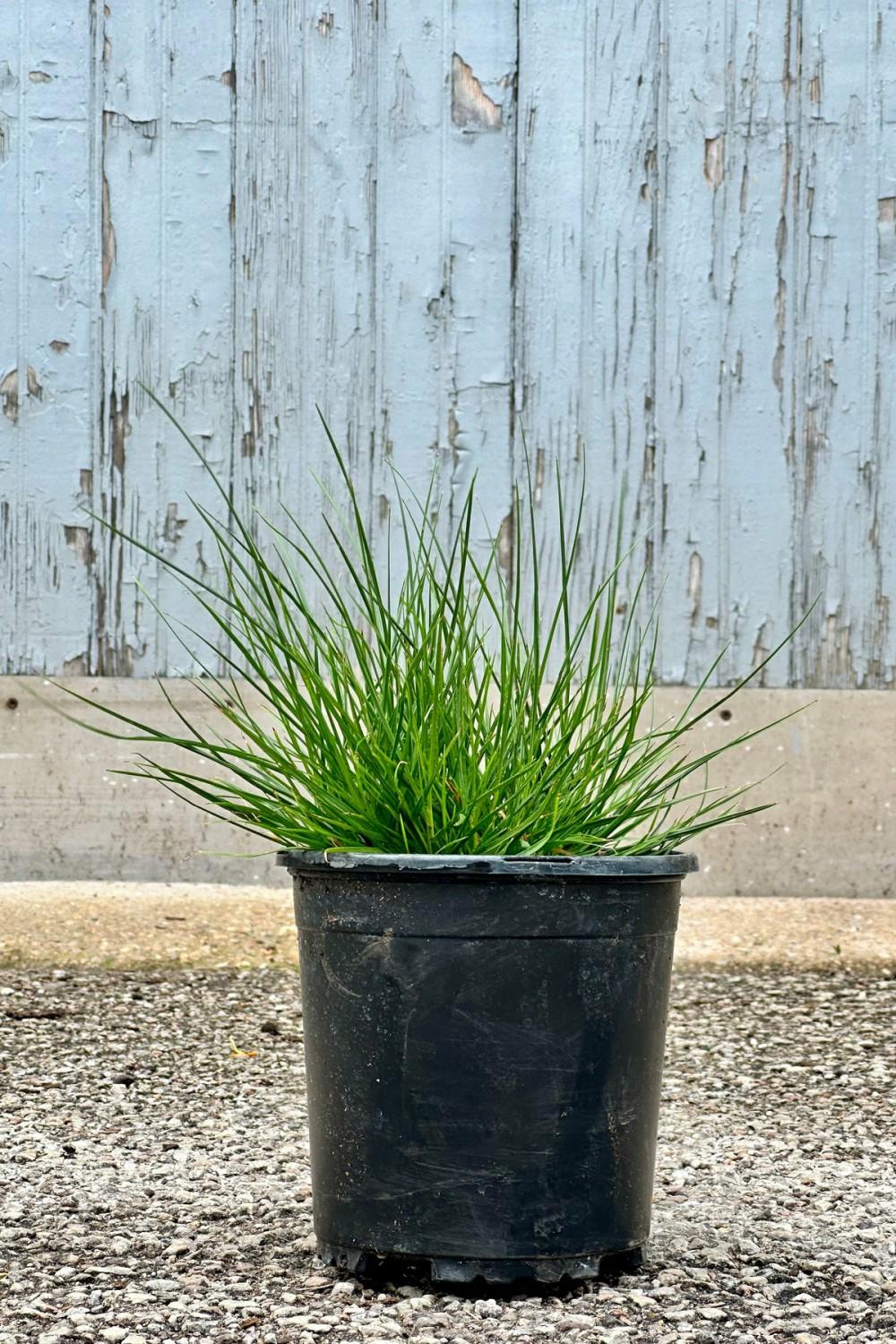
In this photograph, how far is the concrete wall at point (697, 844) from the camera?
259 centimetres

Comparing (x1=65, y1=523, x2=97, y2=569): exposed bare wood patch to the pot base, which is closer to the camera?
the pot base

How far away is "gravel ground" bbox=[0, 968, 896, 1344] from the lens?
1214 millimetres

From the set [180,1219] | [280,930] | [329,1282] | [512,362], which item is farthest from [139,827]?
[329,1282]

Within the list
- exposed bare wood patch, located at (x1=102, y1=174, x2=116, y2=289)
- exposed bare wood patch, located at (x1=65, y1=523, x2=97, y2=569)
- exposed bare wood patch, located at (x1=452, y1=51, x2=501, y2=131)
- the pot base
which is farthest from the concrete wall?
the pot base

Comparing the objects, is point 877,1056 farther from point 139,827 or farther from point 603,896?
point 139,827

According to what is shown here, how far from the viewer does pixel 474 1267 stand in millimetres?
1241

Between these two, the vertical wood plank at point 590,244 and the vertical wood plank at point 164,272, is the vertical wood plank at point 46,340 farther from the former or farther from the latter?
the vertical wood plank at point 590,244

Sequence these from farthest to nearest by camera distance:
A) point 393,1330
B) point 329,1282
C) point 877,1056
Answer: point 877,1056
point 329,1282
point 393,1330

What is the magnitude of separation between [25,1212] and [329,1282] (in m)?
0.36

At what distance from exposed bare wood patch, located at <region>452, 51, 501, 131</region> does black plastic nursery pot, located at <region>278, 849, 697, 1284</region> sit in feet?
5.74

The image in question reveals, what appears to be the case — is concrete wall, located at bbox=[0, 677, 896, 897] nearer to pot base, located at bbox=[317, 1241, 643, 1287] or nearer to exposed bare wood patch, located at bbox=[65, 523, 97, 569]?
exposed bare wood patch, located at bbox=[65, 523, 97, 569]

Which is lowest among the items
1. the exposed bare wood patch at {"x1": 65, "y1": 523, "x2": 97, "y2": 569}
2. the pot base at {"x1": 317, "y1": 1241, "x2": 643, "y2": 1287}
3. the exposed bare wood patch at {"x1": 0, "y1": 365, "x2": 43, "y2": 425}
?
the pot base at {"x1": 317, "y1": 1241, "x2": 643, "y2": 1287}

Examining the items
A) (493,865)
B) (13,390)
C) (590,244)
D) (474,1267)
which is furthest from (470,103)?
(474,1267)

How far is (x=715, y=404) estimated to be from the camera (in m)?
2.63
